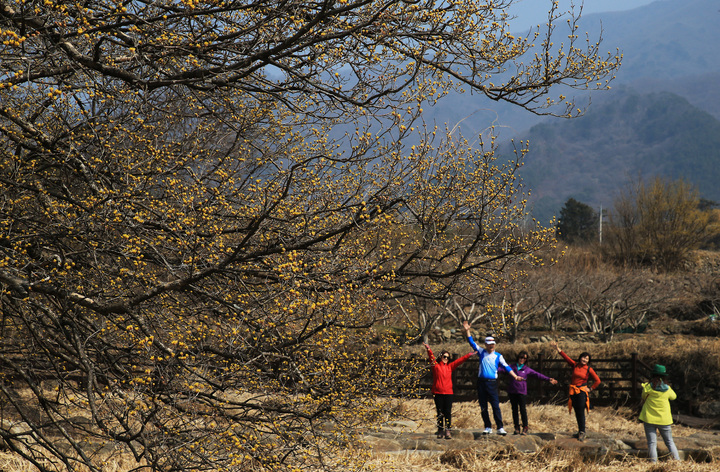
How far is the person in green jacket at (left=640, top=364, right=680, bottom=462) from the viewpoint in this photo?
9.27 m

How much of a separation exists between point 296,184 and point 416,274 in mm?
1771

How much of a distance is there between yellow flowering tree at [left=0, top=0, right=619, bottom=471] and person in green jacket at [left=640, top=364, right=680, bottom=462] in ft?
13.0

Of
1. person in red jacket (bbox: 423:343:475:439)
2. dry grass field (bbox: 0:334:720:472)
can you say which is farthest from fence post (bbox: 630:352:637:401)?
person in red jacket (bbox: 423:343:475:439)

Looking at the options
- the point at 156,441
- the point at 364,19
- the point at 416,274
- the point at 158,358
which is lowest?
the point at 156,441

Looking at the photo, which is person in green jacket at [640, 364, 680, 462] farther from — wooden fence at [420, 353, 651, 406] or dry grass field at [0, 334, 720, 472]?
wooden fence at [420, 353, 651, 406]

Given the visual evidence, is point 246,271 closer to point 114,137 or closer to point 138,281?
point 138,281

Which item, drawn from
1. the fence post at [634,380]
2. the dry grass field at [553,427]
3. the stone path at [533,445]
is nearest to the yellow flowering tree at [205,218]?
the dry grass field at [553,427]

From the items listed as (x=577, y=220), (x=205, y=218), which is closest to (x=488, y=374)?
(x=205, y=218)

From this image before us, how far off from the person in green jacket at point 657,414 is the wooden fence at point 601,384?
343 inches

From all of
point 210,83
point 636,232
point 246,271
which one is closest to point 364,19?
point 210,83

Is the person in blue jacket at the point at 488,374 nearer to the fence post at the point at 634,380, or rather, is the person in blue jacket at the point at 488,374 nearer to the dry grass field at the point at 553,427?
the dry grass field at the point at 553,427

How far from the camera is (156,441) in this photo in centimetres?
496

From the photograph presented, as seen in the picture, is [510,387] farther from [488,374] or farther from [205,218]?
[205,218]

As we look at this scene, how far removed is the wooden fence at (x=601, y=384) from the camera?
61.4ft
